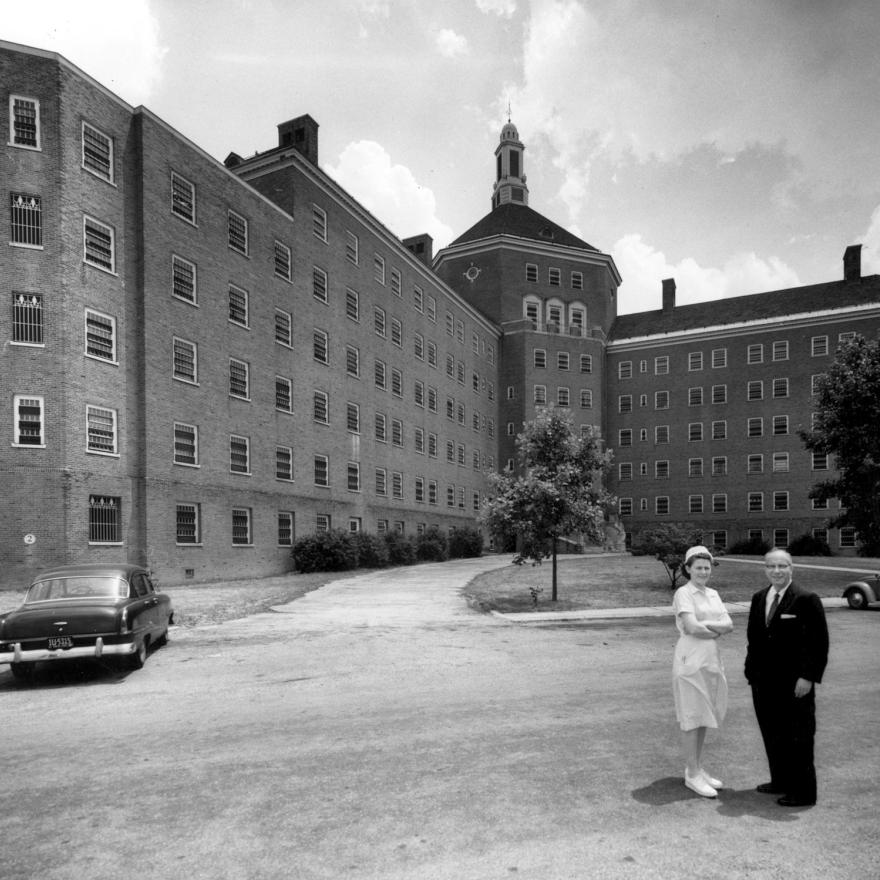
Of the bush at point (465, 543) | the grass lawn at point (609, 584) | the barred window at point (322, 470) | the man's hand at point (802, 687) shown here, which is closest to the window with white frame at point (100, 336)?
the barred window at point (322, 470)

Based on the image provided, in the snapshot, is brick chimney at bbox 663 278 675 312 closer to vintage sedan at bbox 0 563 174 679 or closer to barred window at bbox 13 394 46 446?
barred window at bbox 13 394 46 446

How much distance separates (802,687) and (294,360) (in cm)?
3132

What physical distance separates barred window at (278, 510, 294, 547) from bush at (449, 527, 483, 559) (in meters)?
15.3

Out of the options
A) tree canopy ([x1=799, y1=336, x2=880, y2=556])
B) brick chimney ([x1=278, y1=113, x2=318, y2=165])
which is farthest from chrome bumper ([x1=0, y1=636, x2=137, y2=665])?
brick chimney ([x1=278, y1=113, x2=318, y2=165])

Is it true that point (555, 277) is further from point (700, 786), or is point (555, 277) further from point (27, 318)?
point (700, 786)

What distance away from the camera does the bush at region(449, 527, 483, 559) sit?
46719 mm

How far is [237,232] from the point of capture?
3116 centimetres

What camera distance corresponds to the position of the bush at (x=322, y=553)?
3253 centimetres

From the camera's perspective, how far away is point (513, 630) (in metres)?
15.3

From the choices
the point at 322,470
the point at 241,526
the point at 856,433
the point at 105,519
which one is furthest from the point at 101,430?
the point at 856,433

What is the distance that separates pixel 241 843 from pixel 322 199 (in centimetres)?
3618

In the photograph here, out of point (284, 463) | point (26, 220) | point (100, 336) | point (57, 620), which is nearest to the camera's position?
point (57, 620)

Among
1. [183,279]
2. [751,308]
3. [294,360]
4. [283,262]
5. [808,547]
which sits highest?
[751,308]

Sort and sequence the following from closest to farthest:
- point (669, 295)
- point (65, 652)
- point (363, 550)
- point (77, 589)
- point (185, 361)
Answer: point (65, 652), point (77, 589), point (185, 361), point (363, 550), point (669, 295)
